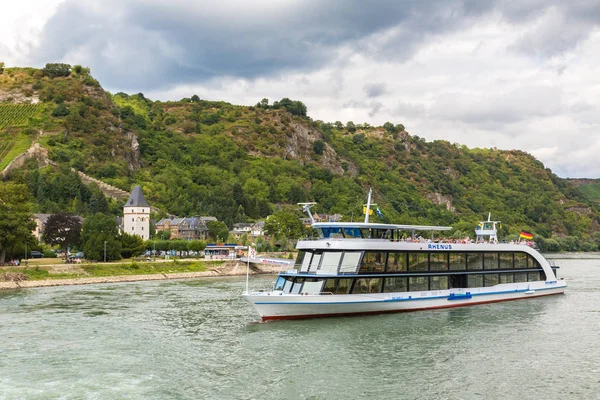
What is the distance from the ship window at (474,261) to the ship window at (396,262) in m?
7.75

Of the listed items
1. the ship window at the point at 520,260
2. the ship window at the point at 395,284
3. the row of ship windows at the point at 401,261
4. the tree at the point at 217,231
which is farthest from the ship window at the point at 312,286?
the tree at the point at 217,231

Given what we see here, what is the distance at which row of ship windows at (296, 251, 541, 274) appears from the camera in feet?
130

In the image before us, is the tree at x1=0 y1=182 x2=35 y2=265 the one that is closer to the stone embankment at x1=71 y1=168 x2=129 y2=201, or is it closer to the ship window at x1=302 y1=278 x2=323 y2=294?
the ship window at x1=302 y1=278 x2=323 y2=294

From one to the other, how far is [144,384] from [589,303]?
40426 millimetres

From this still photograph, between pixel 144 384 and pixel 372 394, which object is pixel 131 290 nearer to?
pixel 144 384

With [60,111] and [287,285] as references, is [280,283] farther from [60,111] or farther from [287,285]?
[60,111]

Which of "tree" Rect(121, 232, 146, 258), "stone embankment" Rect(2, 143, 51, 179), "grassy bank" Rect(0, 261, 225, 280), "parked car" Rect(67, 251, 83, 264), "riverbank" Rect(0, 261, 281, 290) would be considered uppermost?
"stone embankment" Rect(2, 143, 51, 179)

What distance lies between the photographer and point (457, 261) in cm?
4631

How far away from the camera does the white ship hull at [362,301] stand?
3706 cm

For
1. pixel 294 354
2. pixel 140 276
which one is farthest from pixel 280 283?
pixel 140 276

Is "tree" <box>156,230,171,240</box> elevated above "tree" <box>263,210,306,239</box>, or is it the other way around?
"tree" <box>263,210,306,239</box>

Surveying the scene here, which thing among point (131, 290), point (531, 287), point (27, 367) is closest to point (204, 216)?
point (131, 290)

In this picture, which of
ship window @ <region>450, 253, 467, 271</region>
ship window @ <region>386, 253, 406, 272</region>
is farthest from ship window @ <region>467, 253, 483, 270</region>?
ship window @ <region>386, 253, 406, 272</region>

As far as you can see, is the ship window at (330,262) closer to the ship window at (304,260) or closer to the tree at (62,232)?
the ship window at (304,260)
